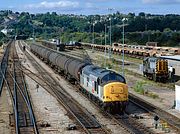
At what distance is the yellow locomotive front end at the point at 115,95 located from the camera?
89.7ft

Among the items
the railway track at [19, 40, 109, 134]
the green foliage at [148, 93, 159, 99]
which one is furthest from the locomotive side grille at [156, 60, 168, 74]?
the railway track at [19, 40, 109, 134]

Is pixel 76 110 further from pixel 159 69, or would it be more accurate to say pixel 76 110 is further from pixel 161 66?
pixel 161 66

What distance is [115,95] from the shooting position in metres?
27.5

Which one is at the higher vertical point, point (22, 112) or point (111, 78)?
point (111, 78)

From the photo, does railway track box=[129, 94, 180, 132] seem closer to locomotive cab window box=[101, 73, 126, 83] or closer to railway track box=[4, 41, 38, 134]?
locomotive cab window box=[101, 73, 126, 83]

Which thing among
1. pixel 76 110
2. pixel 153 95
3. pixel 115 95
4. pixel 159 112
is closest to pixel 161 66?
pixel 153 95

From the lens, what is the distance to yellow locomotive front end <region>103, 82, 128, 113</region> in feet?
89.7

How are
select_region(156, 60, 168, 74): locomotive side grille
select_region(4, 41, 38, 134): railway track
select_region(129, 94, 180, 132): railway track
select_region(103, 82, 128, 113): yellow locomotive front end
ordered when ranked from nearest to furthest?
select_region(4, 41, 38, 134): railway track < select_region(129, 94, 180, 132): railway track < select_region(103, 82, 128, 113): yellow locomotive front end < select_region(156, 60, 168, 74): locomotive side grille

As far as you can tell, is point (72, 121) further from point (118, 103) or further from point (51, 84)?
point (51, 84)

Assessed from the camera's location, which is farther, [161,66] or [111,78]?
[161,66]

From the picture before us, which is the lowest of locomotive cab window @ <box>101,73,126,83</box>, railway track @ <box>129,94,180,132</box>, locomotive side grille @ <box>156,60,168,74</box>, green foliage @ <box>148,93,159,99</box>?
green foliage @ <box>148,93,159,99</box>

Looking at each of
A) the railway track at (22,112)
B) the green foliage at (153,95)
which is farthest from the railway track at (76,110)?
the green foliage at (153,95)

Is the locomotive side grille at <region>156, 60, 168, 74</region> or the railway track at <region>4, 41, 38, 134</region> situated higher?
the locomotive side grille at <region>156, 60, 168, 74</region>

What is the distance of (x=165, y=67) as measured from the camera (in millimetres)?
47656
